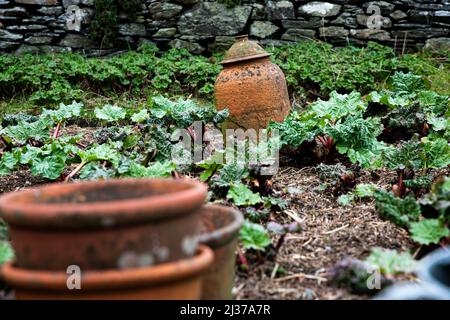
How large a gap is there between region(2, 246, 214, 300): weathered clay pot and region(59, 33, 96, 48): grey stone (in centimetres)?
539

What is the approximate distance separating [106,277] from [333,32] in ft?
18.4

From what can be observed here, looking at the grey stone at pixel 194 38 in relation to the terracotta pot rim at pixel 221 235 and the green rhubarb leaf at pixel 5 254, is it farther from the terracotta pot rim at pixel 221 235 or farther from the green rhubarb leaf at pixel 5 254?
the green rhubarb leaf at pixel 5 254

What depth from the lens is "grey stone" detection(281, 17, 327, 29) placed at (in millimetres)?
6300

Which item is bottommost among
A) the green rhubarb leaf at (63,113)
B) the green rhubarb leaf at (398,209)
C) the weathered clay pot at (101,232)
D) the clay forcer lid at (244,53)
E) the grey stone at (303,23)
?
the green rhubarb leaf at (63,113)

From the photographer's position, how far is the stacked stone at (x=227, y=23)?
20.5ft

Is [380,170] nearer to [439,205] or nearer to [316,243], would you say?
[316,243]

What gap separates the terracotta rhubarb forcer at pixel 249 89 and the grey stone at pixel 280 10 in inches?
110

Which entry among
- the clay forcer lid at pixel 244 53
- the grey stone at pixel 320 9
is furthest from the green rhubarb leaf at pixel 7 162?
the grey stone at pixel 320 9

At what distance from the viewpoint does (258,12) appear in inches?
247

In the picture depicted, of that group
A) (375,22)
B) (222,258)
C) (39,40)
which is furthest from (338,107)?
(39,40)

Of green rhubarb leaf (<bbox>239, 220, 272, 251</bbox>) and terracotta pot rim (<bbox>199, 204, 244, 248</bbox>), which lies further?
green rhubarb leaf (<bbox>239, 220, 272, 251</bbox>)

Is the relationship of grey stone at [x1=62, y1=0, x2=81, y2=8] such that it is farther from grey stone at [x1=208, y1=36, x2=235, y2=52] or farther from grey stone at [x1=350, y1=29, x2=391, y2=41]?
grey stone at [x1=350, y1=29, x2=391, y2=41]

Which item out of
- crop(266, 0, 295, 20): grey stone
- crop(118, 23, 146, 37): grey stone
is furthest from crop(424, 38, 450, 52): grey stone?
crop(118, 23, 146, 37): grey stone
